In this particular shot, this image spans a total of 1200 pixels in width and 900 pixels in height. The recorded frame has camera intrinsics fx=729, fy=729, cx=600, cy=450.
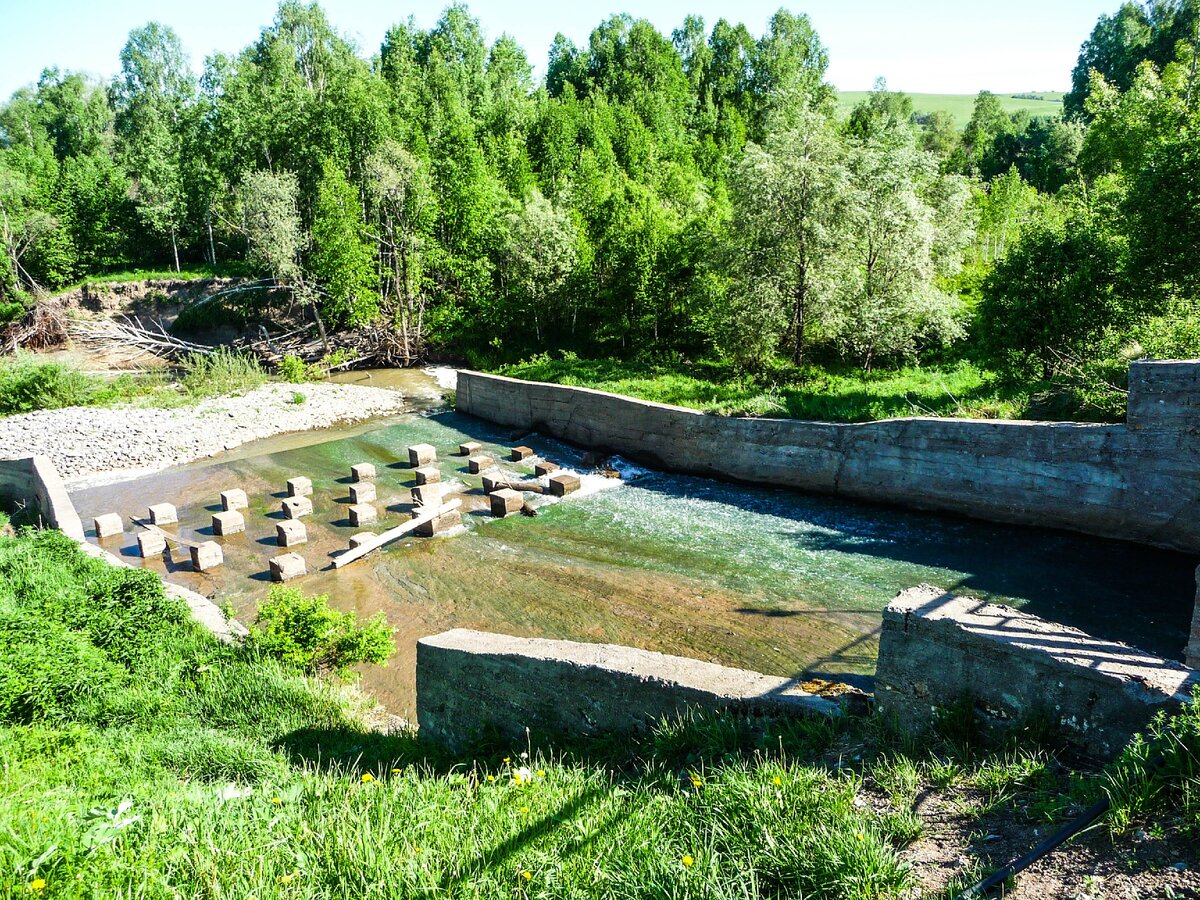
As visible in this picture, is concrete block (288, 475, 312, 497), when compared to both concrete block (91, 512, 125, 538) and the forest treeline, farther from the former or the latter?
the forest treeline

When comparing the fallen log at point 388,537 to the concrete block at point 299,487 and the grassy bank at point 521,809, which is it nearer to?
the concrete block at point 299,487

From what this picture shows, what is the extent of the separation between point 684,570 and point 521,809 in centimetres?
879

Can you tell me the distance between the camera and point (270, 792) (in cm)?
512

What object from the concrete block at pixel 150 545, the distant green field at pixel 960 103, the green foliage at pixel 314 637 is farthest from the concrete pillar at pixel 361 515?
the distant green field at pixel 960 103

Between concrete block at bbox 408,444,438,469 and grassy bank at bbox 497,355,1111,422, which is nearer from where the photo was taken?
grassy bank at bbox 497,355,1111,422

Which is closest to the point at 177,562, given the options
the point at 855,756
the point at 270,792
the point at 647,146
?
the point at 270,792

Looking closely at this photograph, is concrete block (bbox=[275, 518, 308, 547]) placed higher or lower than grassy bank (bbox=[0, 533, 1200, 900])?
lower

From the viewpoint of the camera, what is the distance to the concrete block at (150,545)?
585 inches

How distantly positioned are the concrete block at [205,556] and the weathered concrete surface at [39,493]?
193 centimetres

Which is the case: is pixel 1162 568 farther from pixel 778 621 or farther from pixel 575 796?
pixel 575 796

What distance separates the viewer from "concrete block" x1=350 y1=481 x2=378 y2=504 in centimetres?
1681

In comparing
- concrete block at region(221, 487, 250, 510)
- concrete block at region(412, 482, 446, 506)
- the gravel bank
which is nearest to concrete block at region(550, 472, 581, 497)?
concrete block at region(412, 482, 446, 506)

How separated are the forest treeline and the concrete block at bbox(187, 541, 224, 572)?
1418cm

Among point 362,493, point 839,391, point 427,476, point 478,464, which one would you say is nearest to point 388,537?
point 362,493
